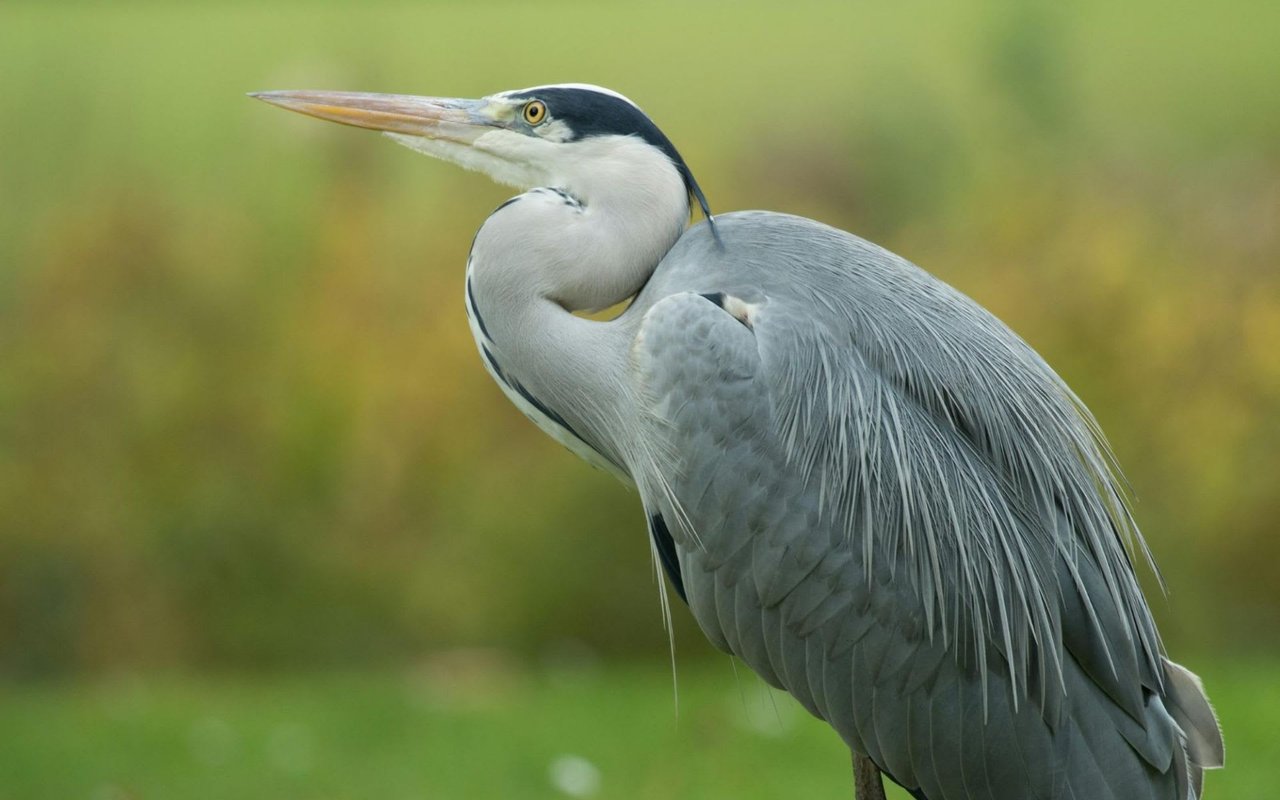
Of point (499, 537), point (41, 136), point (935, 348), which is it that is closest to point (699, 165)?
point (499, 537)

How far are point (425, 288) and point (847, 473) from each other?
3798mm

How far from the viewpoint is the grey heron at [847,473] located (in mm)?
2631

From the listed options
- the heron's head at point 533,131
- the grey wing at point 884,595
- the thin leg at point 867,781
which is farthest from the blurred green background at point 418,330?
the heron's head at point 533,131

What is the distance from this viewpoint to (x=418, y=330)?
606cm

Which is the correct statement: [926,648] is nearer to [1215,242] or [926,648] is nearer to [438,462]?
[438,462]

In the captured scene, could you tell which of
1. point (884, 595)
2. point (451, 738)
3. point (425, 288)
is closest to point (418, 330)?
point (425, 288)

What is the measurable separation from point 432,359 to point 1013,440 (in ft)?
12.1

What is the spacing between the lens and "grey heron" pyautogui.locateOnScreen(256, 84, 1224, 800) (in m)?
2.63

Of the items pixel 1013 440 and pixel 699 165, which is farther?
pixel 699 165

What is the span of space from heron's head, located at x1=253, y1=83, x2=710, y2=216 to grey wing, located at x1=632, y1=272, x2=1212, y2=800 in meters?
0.38

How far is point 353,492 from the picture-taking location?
5941 millimetres

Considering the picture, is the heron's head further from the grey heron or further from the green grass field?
the green grass field

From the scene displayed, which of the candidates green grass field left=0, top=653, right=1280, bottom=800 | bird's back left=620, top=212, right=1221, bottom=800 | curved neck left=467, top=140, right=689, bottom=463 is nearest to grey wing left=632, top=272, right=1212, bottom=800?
bird's back left=620, top=212, right=1221, bottom=800

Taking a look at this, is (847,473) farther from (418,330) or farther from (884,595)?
(418,330)
